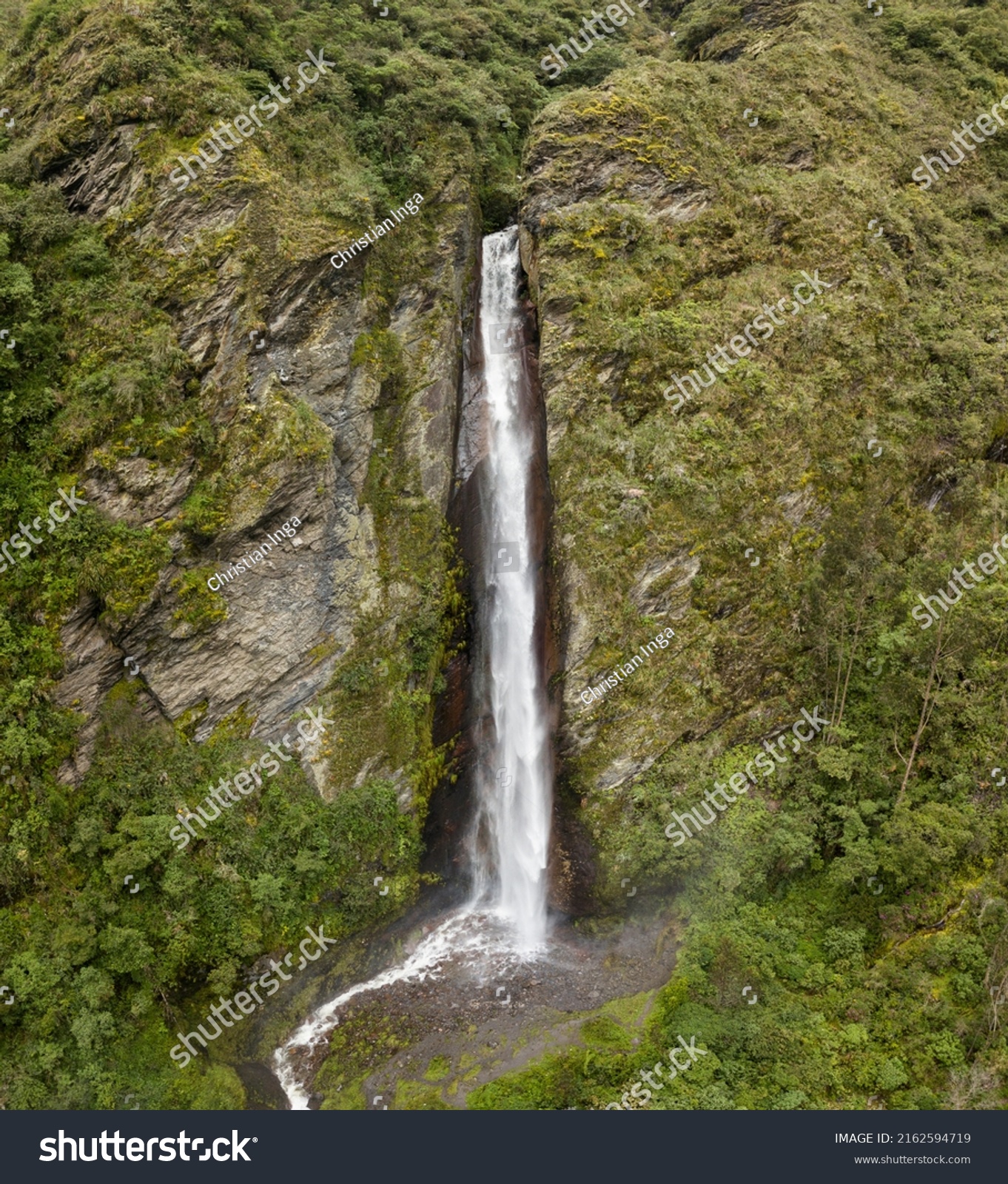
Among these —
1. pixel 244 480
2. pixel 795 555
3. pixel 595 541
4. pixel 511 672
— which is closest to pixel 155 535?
pixel 244 480

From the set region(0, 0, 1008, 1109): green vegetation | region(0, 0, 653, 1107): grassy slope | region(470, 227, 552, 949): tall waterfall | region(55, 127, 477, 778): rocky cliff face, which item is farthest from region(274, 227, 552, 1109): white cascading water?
region(55, 127, 477, 778): rocky cliff face

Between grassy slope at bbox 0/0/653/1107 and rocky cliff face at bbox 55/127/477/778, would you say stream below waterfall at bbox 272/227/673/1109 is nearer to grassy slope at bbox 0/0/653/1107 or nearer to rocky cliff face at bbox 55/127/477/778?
grassy slope at bbox 0/0/653/1107

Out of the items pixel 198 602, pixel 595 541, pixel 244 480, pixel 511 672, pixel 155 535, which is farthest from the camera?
pixel 511 672

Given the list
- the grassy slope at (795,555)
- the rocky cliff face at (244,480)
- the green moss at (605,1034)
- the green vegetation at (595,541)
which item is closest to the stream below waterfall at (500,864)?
the green moss at (605,1034)

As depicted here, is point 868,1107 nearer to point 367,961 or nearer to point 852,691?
point 852,691

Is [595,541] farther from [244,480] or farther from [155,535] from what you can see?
[155,535]
